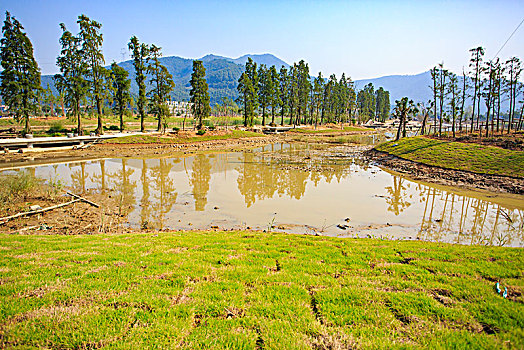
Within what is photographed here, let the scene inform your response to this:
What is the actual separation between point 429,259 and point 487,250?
224cm

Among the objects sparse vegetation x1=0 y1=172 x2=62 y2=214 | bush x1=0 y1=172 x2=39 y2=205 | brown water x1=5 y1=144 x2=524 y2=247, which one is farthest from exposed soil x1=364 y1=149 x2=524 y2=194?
bush x1=0 y1=172 x2=39 y2=205

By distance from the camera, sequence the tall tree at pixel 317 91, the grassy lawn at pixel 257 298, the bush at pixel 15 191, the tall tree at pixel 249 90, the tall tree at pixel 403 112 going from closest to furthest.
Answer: the grassy lawn at pixel 257 298, the bush at pixel 15 191, the tall tree at pixel 403 112, the tall tree at pixel 249 90, the tall tree at pixel 317 91

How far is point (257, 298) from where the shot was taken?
16.0ft

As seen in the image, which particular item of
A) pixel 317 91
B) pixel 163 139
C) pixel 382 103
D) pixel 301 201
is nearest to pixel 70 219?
pixel 301 201

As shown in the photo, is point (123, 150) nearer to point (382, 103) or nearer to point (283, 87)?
point (283, 87)

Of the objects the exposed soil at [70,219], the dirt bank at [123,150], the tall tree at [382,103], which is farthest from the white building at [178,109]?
the tall tree at [382,103]

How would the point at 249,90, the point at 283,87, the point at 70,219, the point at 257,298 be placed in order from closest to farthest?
the point at 257,298 < the point at 70,219 < the point at 249,90 < the point at 283,87

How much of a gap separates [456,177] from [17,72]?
51749mm

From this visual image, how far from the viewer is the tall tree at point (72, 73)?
1417 inches

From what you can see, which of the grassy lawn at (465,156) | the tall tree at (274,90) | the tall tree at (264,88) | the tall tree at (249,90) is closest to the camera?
the grassy lawn at (465,156)

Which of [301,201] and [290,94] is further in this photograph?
[290,94]

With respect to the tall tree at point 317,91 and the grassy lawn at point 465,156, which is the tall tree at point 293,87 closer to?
the tall tree at point 317,91

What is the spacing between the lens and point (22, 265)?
602 cm

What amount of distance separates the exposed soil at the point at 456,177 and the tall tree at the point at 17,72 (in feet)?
154
